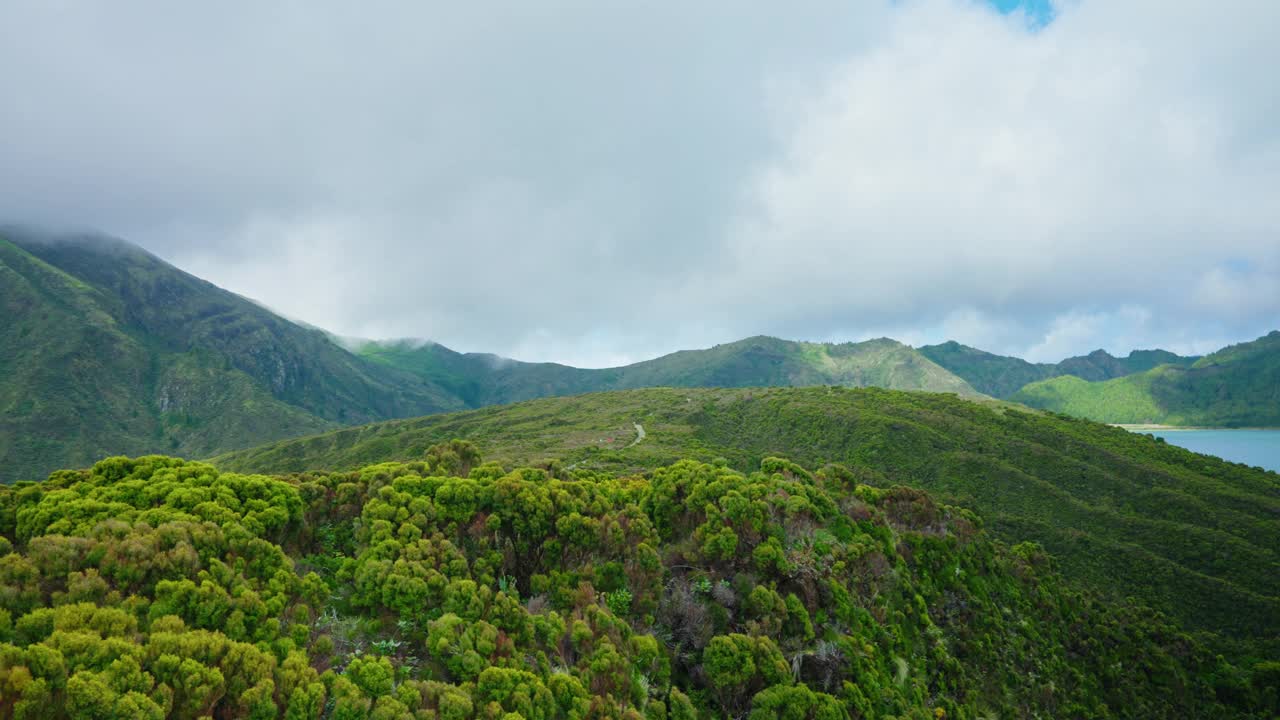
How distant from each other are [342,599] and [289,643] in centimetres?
402

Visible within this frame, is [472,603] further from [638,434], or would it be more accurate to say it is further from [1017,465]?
[1017,465]

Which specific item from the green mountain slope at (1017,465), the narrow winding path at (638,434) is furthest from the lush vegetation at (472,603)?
the narrow winding path at (638,434)

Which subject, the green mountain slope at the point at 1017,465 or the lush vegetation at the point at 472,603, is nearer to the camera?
the lush vegetation at the point at 472,603

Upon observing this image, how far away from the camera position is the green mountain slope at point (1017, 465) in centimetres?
6078

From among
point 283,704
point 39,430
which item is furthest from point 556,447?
point 39,430

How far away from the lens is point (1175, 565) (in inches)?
2425

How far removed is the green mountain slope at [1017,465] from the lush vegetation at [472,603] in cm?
4236

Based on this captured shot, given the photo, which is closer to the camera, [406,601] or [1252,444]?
[406,601]

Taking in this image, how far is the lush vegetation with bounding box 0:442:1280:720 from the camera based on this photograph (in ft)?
31.4

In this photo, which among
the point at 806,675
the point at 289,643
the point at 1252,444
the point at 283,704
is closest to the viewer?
the point at 283,704

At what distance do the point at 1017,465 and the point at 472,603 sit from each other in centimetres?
10707

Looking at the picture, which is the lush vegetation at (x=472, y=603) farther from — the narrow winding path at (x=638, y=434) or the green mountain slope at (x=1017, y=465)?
the narrow winding path at (x=638, y=434)

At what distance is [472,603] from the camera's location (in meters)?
14.2

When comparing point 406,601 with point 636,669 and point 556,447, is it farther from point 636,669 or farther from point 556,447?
point 556,447
